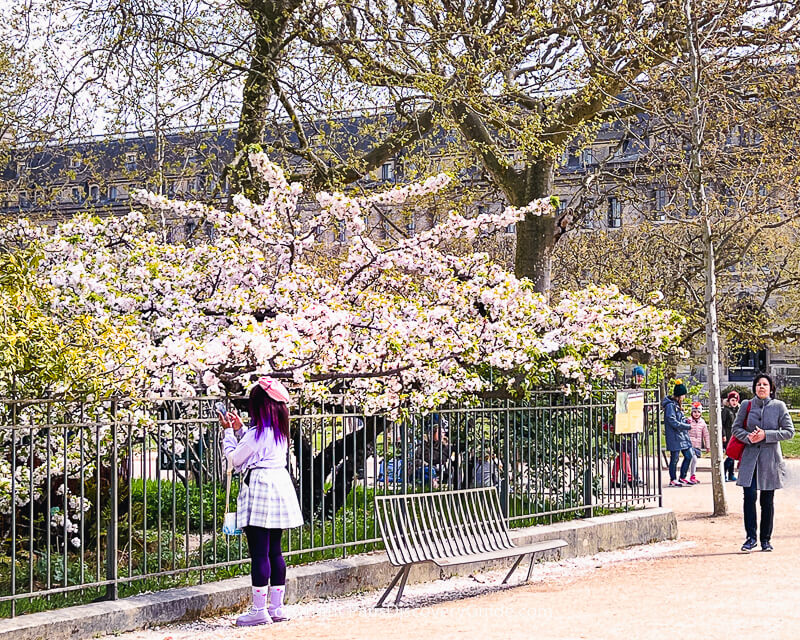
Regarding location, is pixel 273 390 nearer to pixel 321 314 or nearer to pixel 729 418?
pixel 321 314

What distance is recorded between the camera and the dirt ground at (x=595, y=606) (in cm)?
766

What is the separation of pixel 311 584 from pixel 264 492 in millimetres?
1316

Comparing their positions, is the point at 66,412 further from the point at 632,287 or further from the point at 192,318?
the point at 632,287

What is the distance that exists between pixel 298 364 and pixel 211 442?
978 mm

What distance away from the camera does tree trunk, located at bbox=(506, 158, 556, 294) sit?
17625mm

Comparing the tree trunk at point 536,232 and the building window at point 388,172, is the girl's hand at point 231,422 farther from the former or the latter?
the building window at point 388,172

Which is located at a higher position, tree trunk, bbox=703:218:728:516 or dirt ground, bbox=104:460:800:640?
tree trunk, bbox=703:218:728:516

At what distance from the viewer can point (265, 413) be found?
810 cm

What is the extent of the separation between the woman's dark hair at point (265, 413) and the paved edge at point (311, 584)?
1.23 m

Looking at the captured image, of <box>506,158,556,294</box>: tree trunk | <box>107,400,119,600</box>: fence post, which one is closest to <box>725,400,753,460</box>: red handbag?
<box>506,158,556,294</box>: tree trunk

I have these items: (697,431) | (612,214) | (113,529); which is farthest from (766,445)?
(612,214)

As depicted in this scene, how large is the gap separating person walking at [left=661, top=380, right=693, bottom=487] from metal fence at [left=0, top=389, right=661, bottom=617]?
19.1ft

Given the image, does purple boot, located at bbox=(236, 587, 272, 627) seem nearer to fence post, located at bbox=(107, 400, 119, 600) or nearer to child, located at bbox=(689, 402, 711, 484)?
fence post, located at bbox=(107, 400, 119, 600)

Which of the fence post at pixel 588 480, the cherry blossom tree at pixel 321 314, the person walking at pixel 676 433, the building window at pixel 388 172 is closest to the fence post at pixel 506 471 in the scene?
the cherry blossom tree at pixel 321 314
